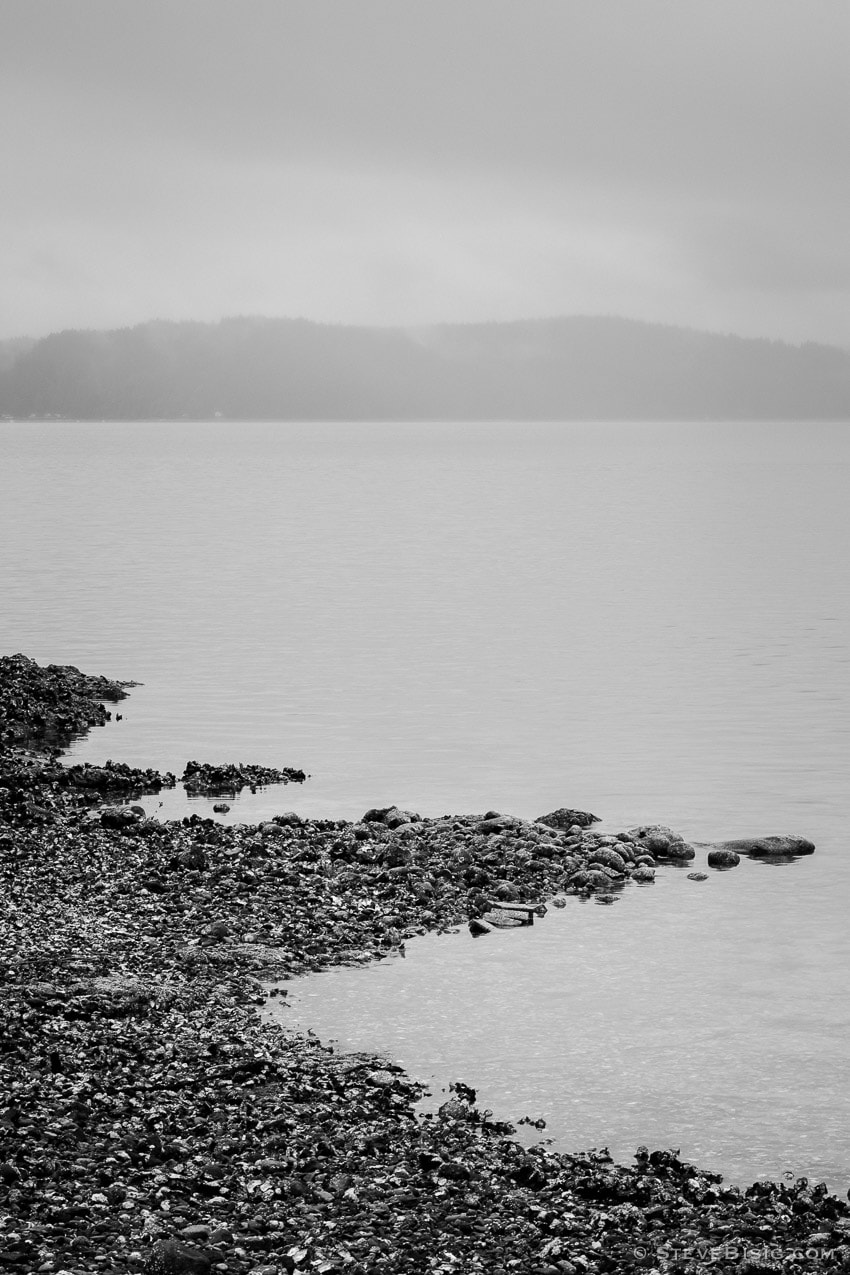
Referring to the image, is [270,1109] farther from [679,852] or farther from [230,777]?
[230,777]

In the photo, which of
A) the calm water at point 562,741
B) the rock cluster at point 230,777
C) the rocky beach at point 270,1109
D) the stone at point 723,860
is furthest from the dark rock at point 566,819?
the rock cluster at point 230,777

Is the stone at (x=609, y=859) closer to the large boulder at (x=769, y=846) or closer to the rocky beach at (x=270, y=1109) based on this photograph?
the rocky beach at (x=270, y=1109)

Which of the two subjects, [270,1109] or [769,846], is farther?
[769,846]

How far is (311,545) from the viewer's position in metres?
92.9

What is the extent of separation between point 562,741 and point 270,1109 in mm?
20511

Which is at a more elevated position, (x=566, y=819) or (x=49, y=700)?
(x=566, y=819)

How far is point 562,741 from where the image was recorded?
105 ft

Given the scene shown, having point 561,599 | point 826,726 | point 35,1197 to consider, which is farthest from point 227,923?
point 561,599

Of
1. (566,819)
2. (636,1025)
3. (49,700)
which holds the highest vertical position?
(566,819)

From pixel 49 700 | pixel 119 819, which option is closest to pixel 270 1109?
pixel 119 819

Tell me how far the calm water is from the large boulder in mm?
679

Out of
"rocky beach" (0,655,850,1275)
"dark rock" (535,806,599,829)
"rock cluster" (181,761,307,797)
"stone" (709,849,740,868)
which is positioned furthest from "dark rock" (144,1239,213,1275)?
"rock cluster" (181,761,307,797)

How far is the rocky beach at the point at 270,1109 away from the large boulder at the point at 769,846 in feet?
6.38

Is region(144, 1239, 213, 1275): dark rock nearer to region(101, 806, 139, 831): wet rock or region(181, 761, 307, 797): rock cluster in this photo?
region(101, 806, 139, 831): wet rock
